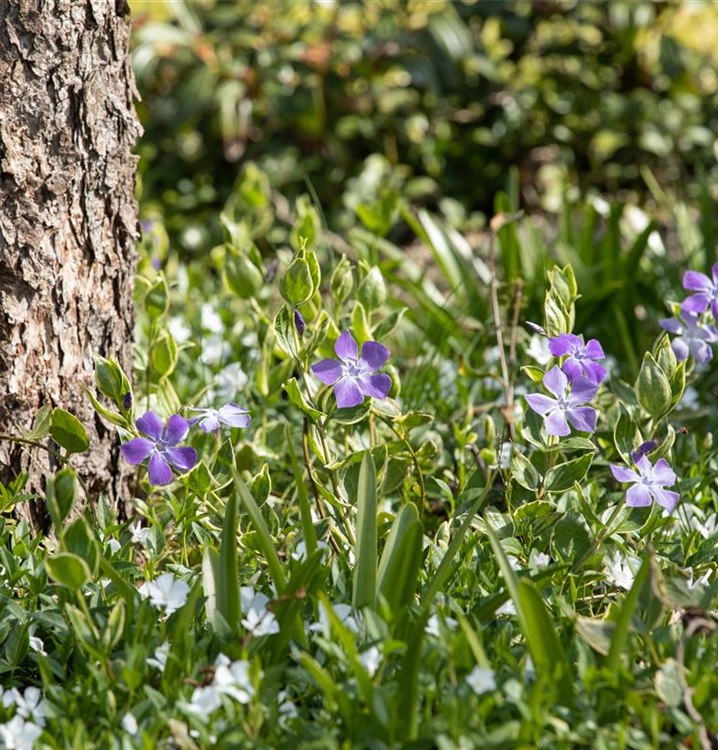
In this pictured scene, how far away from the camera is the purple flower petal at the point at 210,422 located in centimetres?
163

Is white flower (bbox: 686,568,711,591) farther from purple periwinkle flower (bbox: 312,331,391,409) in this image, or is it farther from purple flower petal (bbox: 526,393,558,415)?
purple periwinkle flower (bbox: 312,331,391,409)

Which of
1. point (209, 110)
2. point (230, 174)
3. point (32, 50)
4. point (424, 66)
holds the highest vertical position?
point (32, 50)

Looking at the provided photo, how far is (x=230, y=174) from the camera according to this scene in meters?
4.07

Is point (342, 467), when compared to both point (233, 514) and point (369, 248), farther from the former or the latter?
point (369, 248)

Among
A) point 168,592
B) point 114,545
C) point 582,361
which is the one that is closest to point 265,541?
point 168,592

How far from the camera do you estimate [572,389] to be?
1.62m

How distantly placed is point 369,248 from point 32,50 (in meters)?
1.22

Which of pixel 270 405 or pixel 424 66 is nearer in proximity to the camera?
pixel 270 405

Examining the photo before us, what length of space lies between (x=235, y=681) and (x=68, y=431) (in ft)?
1.80

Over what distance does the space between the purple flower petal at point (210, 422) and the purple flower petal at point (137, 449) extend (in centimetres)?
9

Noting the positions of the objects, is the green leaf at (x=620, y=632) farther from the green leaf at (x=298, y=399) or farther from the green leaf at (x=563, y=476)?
the green leaf at (x=298, y=399)

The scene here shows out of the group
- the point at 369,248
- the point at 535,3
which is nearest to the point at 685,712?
the point at 369,248

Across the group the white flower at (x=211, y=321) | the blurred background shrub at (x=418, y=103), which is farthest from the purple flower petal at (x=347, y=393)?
the blurred background shrub at (x=418, y=103)

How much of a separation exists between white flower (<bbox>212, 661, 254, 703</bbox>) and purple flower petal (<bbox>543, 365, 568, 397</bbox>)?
65 centimetres
